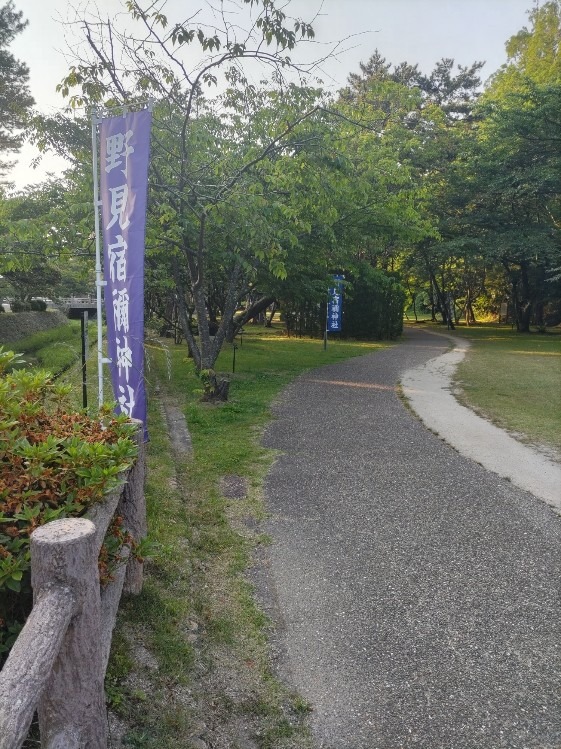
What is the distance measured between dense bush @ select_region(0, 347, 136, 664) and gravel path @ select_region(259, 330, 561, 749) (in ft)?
4.43

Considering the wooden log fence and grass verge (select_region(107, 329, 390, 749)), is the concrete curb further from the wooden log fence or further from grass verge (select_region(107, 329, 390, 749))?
the wooden log fence

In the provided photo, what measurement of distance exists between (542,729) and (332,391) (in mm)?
8470

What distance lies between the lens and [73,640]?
5.45 feet

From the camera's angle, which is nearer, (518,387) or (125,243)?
(125,243)

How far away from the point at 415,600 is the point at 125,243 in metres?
3.64

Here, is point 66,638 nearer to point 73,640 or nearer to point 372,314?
point 73,640

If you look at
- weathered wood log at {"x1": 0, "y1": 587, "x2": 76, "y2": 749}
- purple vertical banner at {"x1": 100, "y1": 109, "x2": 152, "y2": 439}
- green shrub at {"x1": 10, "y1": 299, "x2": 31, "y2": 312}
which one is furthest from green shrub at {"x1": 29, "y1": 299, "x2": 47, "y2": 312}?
weathered wood log at {"x1": 0, "y1": 587, "x2": 76, "y2": 749}

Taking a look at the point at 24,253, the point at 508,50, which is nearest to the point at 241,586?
the point at 24,253

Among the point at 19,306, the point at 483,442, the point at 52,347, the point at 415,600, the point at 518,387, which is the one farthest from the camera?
the point at 19,306

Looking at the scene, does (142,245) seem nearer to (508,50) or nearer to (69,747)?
(69,747)

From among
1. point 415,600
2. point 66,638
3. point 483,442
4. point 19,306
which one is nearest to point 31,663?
point 66,638

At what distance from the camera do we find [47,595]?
1.55 m

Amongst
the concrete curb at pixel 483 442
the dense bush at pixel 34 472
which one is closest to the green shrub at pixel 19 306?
the concrete curb at pixel 483 442

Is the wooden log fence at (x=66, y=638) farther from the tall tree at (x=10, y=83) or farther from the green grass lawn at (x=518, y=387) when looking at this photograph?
the tall tree at (x=10, y=83)
